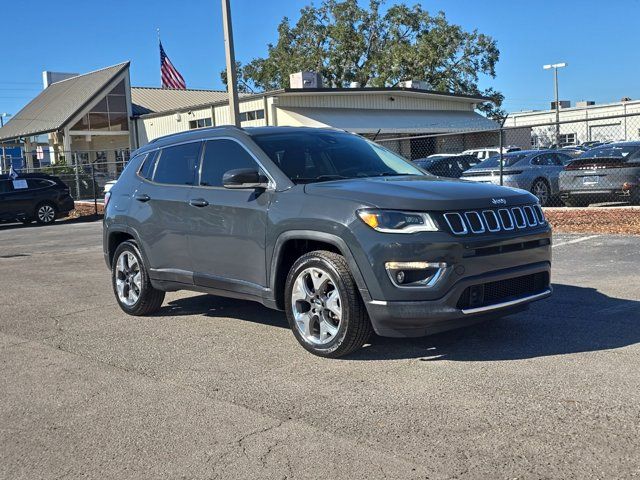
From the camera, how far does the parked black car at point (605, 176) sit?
47.9 feet

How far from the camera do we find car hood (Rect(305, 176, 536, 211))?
4746 millimetres

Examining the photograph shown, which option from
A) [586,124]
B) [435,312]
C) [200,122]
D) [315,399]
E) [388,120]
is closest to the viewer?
[315,399]

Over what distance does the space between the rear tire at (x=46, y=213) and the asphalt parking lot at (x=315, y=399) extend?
1569 centimetres

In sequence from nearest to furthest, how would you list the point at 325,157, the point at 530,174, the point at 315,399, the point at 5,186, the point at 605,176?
the point at 315,399, the point at 325,157, the point at 605,176, the point at 530,174, the point at 5,186

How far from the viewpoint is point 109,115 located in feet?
134

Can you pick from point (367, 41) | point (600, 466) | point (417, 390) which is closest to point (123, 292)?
point (417, 390)

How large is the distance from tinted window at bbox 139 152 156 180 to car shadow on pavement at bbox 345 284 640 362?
3.00 meters

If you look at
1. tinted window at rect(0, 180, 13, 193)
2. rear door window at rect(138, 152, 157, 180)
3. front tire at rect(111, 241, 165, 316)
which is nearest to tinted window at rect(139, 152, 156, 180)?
rear door window at rect(138, 152, 157, 180)

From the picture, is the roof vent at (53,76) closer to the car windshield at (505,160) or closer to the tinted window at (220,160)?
the car windshield at (505,160)

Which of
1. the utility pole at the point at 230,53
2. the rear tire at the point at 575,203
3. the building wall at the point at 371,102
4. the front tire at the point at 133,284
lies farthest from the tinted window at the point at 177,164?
the building wall at the point at 371,102

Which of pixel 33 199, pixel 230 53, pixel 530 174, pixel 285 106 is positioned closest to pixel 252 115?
pixel 285 106

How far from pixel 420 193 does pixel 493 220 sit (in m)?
0.57

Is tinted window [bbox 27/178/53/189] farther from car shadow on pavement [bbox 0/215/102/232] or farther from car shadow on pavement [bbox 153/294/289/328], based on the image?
car shadow on pavement [bbox 153/294/289/328]

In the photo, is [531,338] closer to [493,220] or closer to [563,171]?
[493,220]
